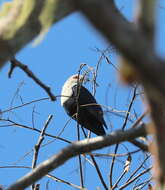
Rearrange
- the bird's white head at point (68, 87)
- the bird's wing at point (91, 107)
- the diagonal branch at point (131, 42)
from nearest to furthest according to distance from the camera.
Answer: the diagonal branch at point (131, 42), the bird's wing at point (91, 107), the bird's white head at point (68, 87)

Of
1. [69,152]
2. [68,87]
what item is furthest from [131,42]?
[68,87]

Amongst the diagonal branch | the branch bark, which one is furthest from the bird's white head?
the diagonal branch

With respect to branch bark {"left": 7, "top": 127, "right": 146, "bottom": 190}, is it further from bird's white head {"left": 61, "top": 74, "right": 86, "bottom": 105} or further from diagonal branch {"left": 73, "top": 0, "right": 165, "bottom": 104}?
bird's white head {"left": 61, "top": 74, "right": 86, "bottom": 105}

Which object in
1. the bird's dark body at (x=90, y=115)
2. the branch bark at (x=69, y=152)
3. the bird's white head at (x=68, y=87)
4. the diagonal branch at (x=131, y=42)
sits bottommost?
the diagonal branch at (x=131, y=42)

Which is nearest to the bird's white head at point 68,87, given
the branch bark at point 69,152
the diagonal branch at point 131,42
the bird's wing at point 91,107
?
the bird's wing at point 91,107

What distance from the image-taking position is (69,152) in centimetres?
138

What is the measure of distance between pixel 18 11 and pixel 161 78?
907mm

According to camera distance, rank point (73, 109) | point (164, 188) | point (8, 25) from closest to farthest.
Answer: point (164, 188) → point (8, 25) → point (73, 109)

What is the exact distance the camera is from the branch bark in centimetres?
136

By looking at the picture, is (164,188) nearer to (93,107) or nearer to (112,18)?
(112,18)

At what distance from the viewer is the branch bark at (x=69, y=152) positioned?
1.36 metres

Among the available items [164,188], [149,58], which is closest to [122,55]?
[149,58]

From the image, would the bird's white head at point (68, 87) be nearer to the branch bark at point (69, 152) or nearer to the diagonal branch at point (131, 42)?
the branch bark at point (69, 152)

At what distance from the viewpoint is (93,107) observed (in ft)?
15.6
